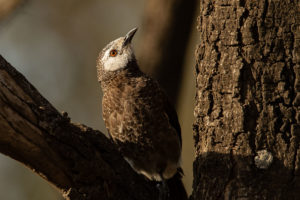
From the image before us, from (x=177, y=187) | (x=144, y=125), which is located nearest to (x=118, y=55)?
(x=144, y=125)

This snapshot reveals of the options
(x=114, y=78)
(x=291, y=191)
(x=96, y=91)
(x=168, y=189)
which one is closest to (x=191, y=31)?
(x=114, y=78)

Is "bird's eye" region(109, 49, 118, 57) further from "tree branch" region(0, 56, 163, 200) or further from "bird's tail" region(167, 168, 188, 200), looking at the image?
"tree branch" region(0, 56, 163, 200)

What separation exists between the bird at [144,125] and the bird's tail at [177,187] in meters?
0.04

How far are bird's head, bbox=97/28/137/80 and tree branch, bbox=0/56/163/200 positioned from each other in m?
1.65

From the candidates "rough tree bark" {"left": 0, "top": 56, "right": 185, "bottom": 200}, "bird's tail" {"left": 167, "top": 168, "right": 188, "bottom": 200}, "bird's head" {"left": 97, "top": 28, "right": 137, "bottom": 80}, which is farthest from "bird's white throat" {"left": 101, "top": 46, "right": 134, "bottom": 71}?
"rough tree bark" {"left": 0, "top": 56, "right": 185, "bottom": 200}

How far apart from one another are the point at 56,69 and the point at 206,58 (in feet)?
20.9

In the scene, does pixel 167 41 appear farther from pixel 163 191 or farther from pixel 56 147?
pixel 56 147

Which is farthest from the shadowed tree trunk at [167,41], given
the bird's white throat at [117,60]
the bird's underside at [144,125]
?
the bird's underside at [144,125]

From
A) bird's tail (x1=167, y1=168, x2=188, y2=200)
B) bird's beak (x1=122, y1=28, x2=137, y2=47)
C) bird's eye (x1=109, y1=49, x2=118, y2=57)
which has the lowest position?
bird's tail (x1=167, y1=168, x2=188, y2=200)

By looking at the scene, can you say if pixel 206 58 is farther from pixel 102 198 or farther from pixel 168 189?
pixel 168 189

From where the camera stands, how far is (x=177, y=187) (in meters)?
4.82

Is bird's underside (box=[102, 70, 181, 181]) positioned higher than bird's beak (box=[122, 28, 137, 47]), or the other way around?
bird's beak (box=[122, 28, 137, 47])

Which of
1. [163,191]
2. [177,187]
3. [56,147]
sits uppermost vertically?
[56,147]

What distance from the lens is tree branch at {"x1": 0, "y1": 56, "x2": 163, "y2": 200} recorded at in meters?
3.07
